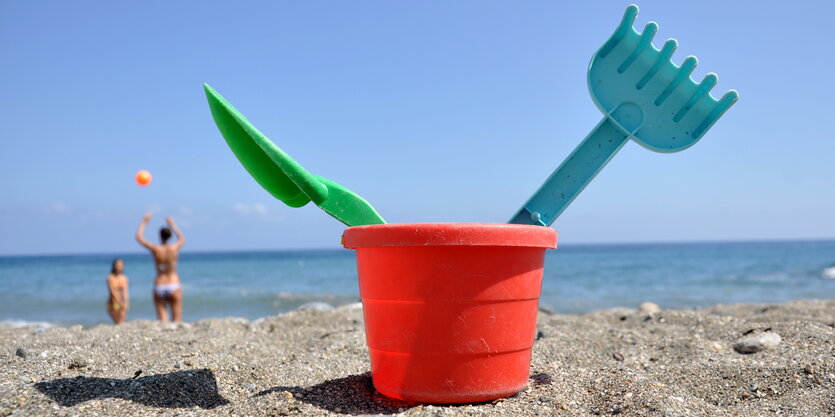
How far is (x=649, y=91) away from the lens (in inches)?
102

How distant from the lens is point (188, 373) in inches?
100

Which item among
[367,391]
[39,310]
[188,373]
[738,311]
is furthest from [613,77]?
[39,310]

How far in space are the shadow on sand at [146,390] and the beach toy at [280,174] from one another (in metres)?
0.81

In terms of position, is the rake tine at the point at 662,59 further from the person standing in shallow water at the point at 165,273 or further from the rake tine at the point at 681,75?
the person standing in shallow water at the point at 165,273

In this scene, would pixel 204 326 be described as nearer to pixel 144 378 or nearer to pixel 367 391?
pixel 144 378

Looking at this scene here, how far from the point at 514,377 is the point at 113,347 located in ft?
6.89

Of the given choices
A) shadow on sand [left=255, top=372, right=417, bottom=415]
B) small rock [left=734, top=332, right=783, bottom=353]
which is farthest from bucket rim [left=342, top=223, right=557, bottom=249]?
small rock [left=734, top=332, right=783, bottom=353]

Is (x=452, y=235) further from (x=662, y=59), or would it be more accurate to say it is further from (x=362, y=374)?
(x=662, y=59)

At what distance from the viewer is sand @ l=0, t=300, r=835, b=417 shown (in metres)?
2.11

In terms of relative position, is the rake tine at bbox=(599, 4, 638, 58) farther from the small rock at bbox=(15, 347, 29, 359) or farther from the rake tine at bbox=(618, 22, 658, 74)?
the small rock at bbox=(15, 347, 29, 359)

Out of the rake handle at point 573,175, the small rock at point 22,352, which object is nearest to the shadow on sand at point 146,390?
the small rock at point 22,352

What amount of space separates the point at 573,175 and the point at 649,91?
50 cm

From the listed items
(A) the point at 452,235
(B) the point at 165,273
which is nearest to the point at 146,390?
(A) the point at 452,235

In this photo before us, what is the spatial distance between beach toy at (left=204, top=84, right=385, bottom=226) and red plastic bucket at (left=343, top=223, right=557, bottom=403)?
24 centimetres
